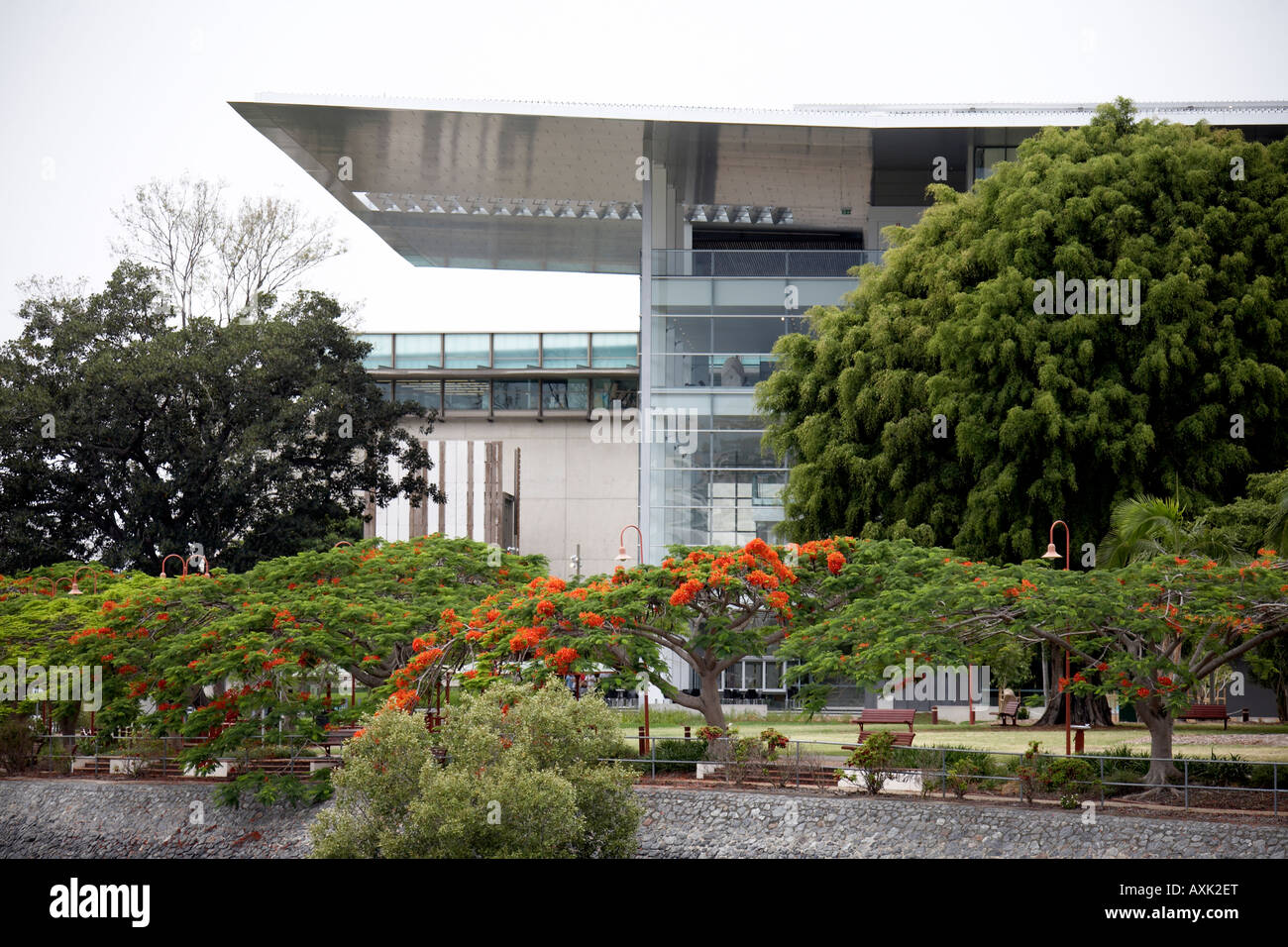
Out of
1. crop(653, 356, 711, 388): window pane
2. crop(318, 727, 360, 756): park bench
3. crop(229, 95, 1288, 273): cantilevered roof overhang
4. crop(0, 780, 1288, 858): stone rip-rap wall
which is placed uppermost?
crop(229, 95, 1288, 273): cantilevered roof overhang

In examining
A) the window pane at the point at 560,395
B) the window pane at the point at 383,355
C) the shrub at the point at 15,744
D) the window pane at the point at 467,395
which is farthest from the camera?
the window pane at the point at 560,395

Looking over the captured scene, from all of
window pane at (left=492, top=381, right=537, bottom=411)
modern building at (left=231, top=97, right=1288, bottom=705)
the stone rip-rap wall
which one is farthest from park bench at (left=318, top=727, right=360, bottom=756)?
window pane at (left=492, top=381, right=537, bottom=411)

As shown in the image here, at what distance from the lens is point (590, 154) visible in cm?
4241

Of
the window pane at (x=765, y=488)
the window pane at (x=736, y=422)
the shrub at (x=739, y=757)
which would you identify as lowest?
the shrub at (x=739, y=757)

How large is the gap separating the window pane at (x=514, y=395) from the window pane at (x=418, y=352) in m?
3.15

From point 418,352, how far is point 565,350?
21.3 feet

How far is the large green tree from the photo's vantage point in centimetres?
2978

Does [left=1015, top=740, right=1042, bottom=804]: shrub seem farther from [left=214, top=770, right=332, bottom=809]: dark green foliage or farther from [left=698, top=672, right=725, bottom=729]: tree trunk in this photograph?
[left=214, top=770, right=332, bottom=809]: dark green foliage

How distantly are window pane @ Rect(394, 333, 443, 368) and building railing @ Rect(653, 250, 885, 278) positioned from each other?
23455mm

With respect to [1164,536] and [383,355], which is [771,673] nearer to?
[1164,536]

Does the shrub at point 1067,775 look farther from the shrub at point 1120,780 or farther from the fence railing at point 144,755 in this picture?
the fence railing at point 144,755

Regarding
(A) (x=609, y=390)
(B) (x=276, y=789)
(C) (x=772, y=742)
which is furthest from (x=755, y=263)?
(A) (x=609, y=390)

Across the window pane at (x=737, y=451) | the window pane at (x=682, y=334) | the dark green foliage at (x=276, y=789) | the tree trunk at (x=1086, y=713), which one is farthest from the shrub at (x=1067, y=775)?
the window pane at (x=682, y=334)

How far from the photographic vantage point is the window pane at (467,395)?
208 feet
